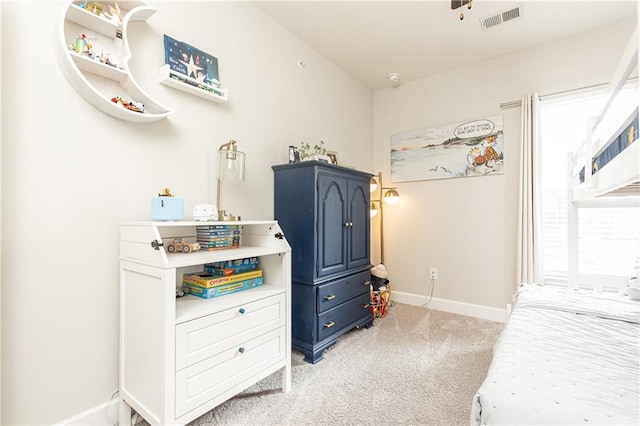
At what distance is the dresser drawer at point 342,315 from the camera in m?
2.15

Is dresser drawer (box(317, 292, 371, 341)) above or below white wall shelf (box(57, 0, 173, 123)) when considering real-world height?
below

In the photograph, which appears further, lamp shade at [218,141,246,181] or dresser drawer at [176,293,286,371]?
lamp shade at [218,141,246,181]

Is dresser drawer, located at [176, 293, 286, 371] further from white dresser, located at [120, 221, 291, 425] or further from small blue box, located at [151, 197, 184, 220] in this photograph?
small blue box, located at [151, 197, 184, 220]

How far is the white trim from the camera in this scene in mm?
1335

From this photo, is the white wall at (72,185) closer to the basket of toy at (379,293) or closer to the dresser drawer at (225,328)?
the dresser drawer at (225,328)

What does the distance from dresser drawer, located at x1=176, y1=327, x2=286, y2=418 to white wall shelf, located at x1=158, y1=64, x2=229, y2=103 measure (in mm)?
1468

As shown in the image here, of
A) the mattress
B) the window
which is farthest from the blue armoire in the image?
the window

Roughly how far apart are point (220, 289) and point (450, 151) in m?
2.65

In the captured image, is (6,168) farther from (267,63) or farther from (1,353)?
(267,63)

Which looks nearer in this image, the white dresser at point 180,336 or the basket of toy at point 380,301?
the white dresser at point 180,336

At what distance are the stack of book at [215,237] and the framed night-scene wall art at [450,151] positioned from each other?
2316 millimetres

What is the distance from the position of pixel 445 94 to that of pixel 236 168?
2.50 meters

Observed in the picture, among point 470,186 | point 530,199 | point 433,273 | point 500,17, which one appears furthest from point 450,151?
point 433,273

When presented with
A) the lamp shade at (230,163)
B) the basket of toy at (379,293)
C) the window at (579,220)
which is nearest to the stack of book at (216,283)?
the lamp shade at (230,163)
